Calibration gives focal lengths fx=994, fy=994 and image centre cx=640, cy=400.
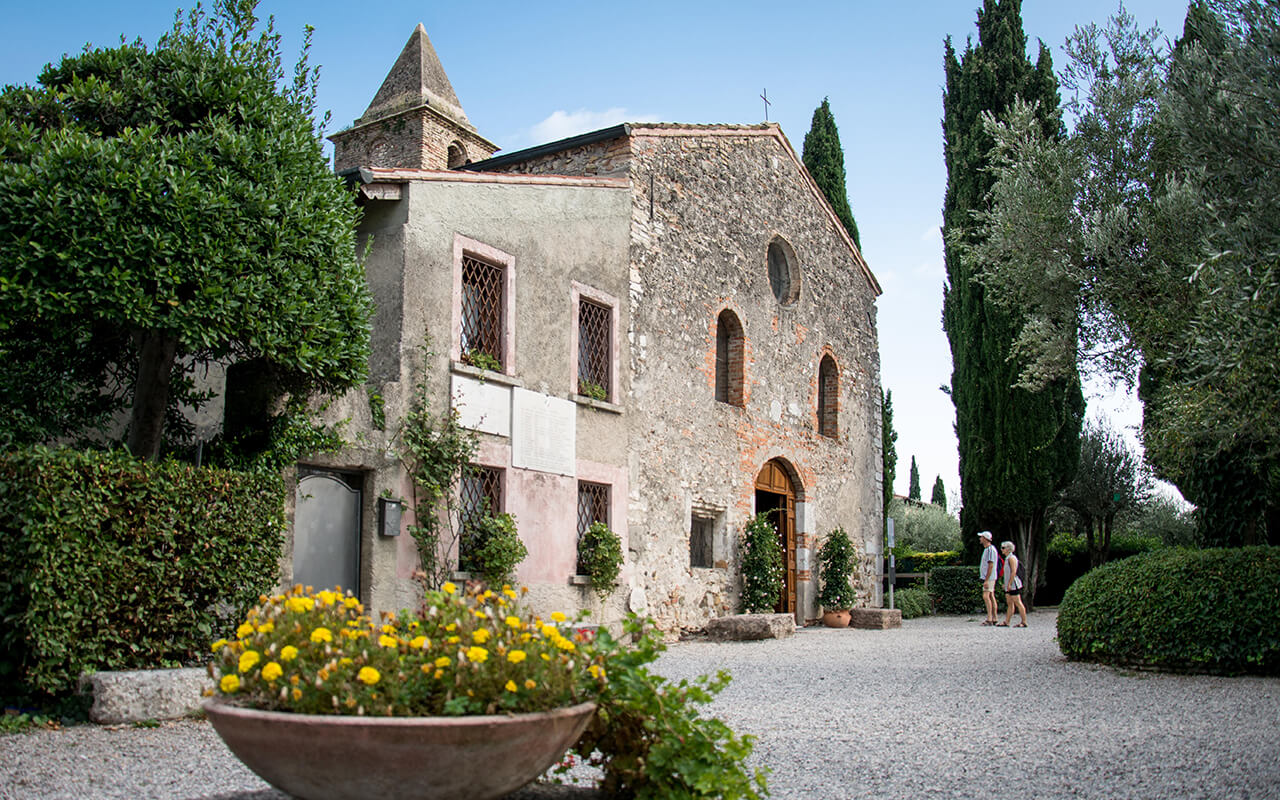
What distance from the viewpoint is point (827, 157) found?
887 inches

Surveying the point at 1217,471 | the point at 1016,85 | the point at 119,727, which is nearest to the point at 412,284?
the point at 119,727

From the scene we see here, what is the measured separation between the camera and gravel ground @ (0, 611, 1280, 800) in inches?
188

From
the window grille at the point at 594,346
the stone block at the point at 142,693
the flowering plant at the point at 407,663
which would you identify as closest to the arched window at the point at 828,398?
the window grille at the point at 594,346

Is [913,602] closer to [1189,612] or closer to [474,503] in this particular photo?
[1189,612]

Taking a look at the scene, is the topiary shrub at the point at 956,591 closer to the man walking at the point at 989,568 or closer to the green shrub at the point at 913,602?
the green shrub at the point at 913,602

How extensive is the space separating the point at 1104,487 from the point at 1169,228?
52.4 ft

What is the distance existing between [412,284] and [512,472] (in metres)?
2.28

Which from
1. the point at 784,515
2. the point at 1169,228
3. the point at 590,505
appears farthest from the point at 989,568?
the point at 1169,228

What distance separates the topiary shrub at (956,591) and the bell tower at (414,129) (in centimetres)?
1275

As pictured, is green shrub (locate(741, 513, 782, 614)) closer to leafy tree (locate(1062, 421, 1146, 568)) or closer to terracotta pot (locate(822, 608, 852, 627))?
terracotta pot (locate(822, 608, 852, 627))

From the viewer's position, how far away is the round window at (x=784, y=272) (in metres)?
16.3

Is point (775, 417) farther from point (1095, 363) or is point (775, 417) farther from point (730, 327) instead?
point (1095, 363)

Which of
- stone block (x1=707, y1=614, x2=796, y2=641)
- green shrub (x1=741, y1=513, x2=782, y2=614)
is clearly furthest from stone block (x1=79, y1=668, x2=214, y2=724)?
green shrub (x1=741, y1=513, x2=782, y2=614)

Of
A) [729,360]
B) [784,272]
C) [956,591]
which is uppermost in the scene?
[784,272]
